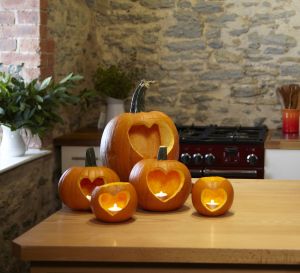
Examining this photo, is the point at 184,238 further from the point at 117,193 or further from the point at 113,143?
the point at 113,143

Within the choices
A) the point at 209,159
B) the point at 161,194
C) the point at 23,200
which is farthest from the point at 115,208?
the point at 209,159

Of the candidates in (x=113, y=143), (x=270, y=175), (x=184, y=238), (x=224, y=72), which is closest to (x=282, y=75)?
(x=224, y=72)

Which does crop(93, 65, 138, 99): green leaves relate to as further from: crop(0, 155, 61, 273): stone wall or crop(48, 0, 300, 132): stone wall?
crop(0, 155, 61, 273): stone wall

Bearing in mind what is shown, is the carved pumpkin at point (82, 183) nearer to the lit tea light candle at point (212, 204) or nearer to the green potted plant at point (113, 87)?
the lit tea light candle at point (212, 204)

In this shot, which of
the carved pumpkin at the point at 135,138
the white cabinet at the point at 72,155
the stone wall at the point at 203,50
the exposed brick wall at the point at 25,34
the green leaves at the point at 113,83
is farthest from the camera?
the stone wall at the point at 203,50

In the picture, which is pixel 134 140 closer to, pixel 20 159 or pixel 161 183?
pixel 161 183

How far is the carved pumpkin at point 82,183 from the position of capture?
180 centimetres

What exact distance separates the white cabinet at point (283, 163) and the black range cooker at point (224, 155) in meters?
0.06

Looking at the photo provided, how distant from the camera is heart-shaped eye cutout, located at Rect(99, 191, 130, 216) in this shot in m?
1.68

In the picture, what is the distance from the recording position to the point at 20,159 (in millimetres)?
3217

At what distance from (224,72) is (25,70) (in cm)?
184

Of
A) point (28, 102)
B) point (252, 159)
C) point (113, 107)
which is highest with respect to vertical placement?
point (28, 102)

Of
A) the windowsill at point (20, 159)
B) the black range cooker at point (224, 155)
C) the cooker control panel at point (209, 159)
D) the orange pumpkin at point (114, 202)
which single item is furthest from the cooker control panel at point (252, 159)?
the orange pumpkin at point (114, 202)

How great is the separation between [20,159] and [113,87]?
4.46 ft
